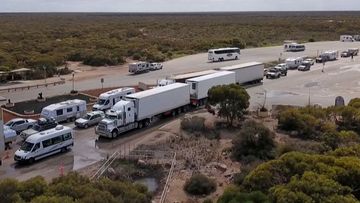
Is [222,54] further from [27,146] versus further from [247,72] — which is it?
[27,146]

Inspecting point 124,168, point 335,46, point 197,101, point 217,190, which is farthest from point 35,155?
point 335,46

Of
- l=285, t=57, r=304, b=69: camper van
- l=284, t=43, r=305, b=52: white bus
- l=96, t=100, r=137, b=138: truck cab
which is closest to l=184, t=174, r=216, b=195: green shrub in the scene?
l=96, t=100, r=137, b=138: truck cab

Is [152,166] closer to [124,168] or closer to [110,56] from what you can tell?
[124,168]

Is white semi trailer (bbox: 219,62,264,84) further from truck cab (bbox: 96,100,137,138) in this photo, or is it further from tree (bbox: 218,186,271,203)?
tree (bbox: 218,186,271,203)

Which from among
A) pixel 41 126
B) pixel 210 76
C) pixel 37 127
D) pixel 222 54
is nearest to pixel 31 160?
Result: pixel 41 126

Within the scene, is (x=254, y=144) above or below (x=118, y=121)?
below

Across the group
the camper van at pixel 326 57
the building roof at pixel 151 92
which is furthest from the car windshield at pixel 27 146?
the camper van at pixel 326 57

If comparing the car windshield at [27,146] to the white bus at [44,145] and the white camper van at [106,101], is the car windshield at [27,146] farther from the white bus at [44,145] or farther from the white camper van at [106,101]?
the white camper van at [106,101]
